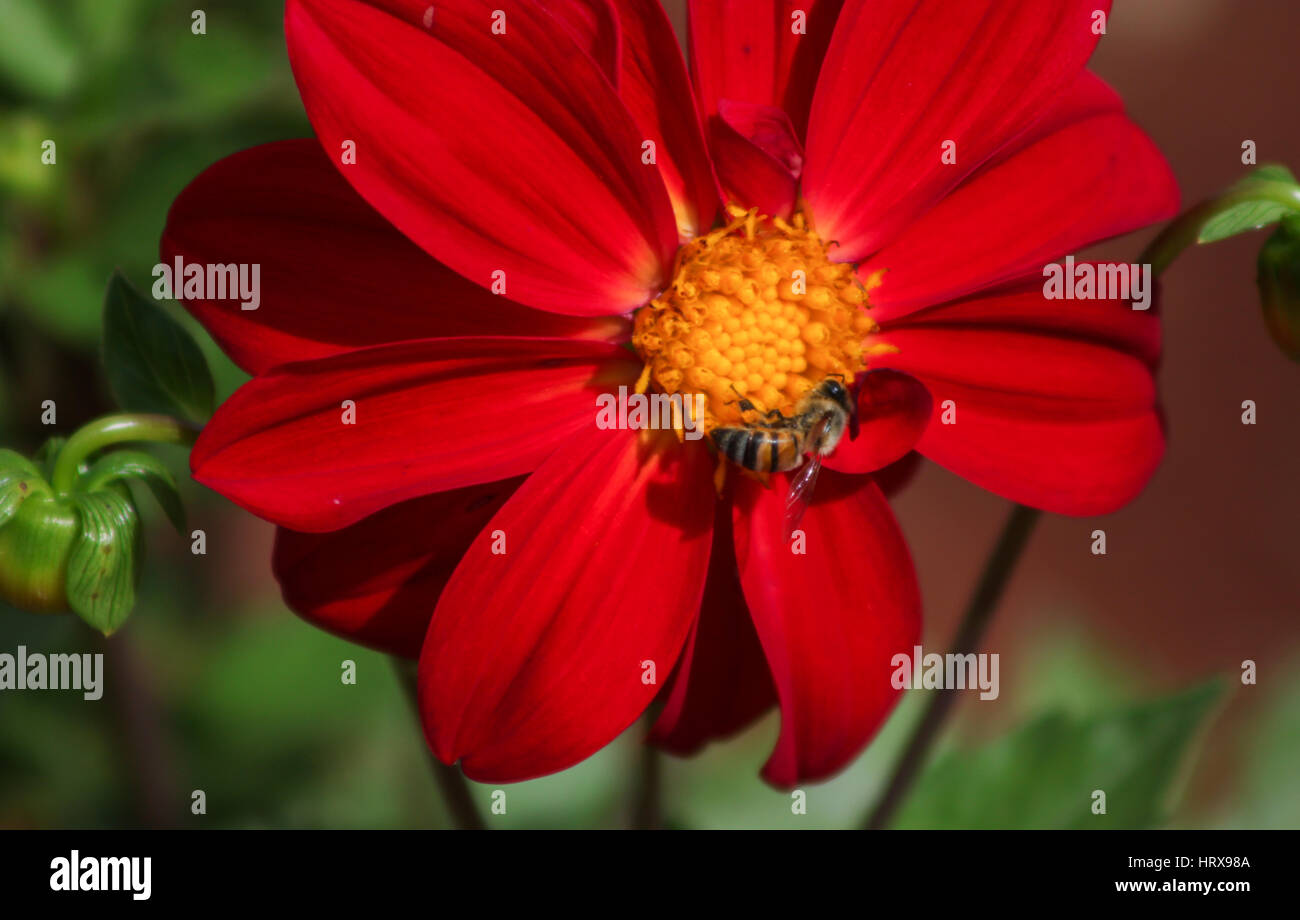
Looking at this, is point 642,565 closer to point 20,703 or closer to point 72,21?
point 72,21

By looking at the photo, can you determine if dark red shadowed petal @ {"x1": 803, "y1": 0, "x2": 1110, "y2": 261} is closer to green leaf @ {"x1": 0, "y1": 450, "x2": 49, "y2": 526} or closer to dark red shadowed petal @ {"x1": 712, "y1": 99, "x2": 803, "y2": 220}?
dark red shadowed petal @ {"x1": 712, "y1": 99, "x2": 803, "y2": 220}

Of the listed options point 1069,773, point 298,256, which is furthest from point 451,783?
point 1069,773

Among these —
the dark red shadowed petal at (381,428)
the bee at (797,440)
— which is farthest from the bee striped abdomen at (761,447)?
the dark red shadowed petal at (381,428)

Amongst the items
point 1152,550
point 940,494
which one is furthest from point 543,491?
point 1152,550

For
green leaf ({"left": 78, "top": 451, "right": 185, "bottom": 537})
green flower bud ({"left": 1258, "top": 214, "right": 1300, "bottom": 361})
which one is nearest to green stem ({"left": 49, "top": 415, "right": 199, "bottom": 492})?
green leaf ({"left": 78, "top": 451, "right": 185, "bottom": 537})

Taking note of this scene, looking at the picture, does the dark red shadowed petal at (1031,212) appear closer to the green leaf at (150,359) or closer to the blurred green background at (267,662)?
the green leaf at (150,359)

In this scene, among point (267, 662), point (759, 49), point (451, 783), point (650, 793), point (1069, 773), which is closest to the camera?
point (759, 49)

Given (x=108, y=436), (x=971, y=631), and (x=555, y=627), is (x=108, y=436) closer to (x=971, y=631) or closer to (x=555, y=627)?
(x=555, y=627)
